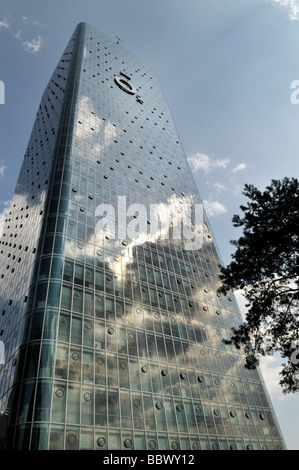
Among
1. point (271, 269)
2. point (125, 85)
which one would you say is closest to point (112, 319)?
point (271, 269)

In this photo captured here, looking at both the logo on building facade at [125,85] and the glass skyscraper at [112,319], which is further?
the logo on building facade at [125,85]

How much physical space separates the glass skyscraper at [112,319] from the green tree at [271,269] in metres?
9.60

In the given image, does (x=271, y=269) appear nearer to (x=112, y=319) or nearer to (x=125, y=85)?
(x=112, y=319)

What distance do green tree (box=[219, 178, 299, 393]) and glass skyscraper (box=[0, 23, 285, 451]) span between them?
31.5 feet

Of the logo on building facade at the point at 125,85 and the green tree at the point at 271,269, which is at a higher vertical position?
the logo on building facade at the point at 125,85

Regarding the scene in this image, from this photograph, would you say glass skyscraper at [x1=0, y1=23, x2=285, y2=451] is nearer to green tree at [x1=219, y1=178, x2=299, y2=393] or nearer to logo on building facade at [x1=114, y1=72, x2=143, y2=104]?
green tree at [x1=219, y1=178, x2=299, y2=393]

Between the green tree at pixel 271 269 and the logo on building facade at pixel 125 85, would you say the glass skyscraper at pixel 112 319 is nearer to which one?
the green tree at pixel 271 269

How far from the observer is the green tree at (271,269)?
1612 centimetres

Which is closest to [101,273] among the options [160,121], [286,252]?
[286,252]

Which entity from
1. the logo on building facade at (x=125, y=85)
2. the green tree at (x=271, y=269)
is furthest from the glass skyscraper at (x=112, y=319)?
the logo on building facade at (x=125, y=85)

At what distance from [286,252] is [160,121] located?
176 ft

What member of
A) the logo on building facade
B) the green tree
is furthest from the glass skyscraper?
the logo on building facade

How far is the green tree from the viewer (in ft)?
52.9

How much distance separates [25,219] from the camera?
4088cm
